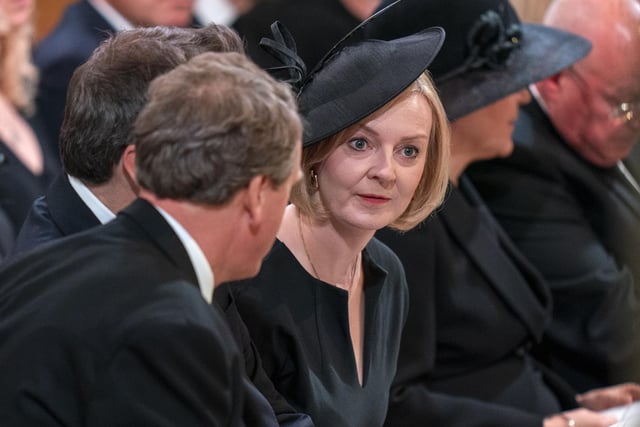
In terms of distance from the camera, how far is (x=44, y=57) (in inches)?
115

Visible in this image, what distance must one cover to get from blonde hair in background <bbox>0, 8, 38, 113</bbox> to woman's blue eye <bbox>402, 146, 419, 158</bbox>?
A: 1365mm

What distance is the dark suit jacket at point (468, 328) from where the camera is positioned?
6.91 feet

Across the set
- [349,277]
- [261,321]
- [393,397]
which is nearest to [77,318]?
[261,321]

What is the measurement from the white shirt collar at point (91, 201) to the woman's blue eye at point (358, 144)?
375 mm

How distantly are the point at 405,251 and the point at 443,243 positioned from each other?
13cm

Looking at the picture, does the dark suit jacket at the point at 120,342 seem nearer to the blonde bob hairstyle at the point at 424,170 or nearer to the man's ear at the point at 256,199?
the man's ear at the point at 256,199

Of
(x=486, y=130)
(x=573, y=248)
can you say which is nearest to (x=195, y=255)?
(x=486, y=130)

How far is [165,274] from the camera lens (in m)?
1.17

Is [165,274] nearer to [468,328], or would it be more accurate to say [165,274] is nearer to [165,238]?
[165,238]

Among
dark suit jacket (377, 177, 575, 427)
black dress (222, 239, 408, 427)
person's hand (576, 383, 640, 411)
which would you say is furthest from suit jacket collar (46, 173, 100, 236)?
person's hand (576, 383, 640, 411)

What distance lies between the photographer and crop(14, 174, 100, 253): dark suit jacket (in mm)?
1522

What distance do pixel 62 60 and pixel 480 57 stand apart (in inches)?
43.8

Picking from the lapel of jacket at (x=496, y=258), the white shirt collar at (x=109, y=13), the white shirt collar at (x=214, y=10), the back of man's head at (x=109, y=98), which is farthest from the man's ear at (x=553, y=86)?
the back of man's head at (x=109, y=98)

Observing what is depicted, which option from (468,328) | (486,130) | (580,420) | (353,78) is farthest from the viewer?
(486,130)
